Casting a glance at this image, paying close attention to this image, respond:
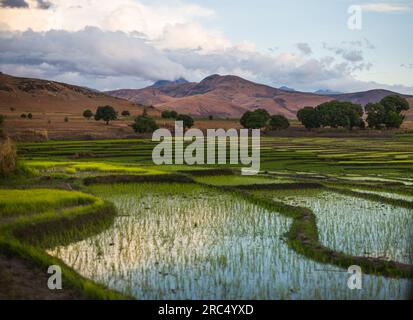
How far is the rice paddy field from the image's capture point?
32.1 ft

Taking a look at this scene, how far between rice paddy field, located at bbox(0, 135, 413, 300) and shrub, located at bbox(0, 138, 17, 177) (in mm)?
547

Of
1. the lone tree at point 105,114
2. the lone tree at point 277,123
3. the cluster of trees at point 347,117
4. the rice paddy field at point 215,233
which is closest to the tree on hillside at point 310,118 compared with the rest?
the cluster of trees at point 347,117

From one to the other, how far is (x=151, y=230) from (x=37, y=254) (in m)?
4.00

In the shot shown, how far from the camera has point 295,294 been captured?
9.22 m

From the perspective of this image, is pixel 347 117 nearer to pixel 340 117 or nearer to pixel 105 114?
pixel 340 117

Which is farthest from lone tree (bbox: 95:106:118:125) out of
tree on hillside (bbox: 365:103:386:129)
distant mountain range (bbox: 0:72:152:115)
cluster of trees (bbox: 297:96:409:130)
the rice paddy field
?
the rice paddy field

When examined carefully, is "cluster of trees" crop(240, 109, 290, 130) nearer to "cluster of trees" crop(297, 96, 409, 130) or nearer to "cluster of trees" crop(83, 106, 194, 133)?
"cluster of trees" crop(297, 96, 409, 130)

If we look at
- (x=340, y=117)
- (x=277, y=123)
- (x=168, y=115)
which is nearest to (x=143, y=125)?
(x=277, y=123)

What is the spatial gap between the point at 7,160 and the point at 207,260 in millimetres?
14950

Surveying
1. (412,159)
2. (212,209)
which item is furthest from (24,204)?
(412,159)

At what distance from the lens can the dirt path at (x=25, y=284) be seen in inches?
348

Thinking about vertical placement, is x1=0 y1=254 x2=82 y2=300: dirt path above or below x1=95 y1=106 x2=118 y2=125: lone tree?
below

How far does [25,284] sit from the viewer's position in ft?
31.2
